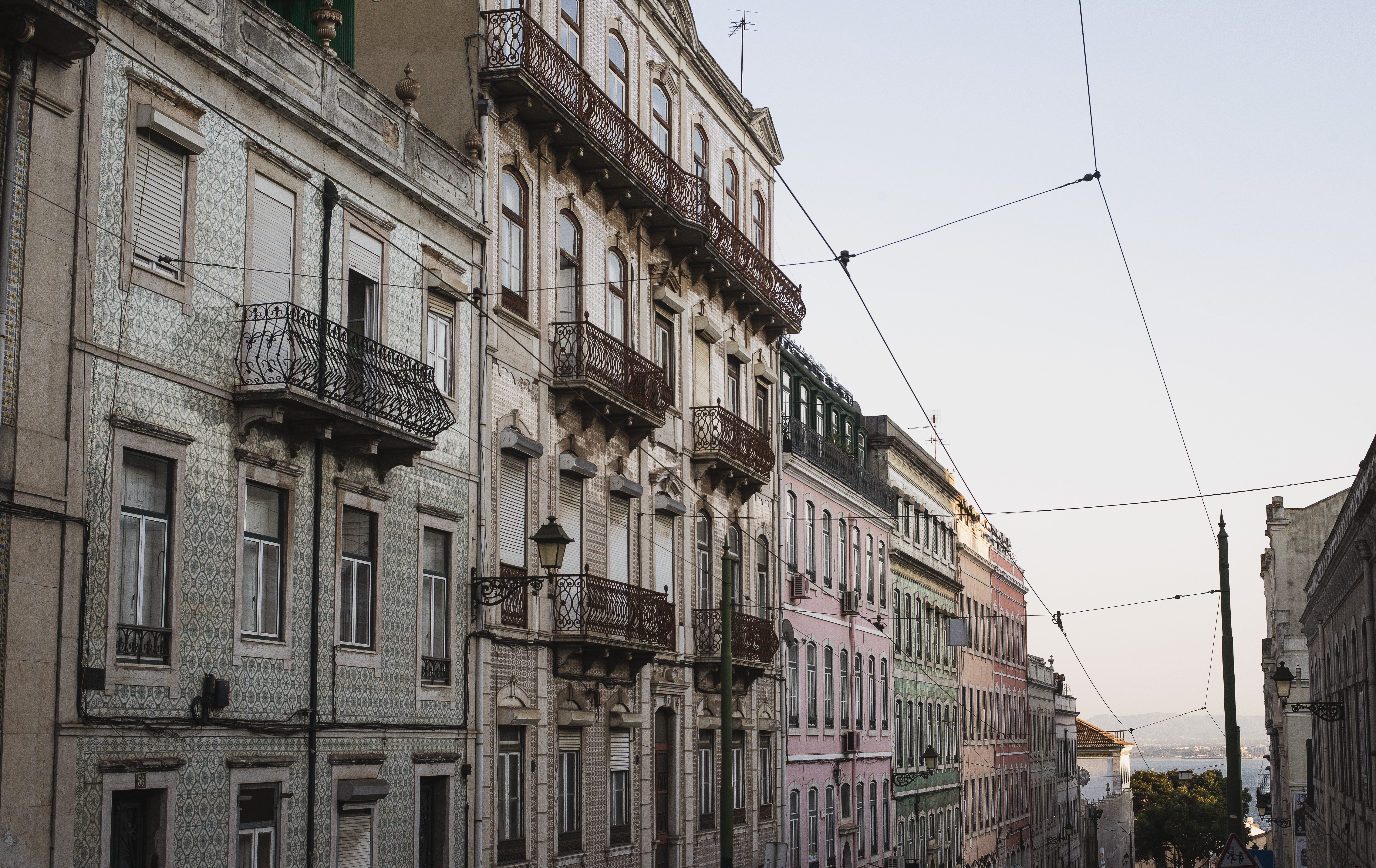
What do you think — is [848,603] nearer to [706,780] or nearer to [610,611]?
[706,780]

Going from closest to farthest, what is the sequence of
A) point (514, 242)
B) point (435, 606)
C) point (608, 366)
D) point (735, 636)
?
point (435, 606) < point (514, 242) < point (608, 366) < point (735, 636)

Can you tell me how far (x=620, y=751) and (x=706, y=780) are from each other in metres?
4.69

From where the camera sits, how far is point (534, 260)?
2409cm

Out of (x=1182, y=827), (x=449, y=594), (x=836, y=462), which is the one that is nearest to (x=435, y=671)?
(x=449, y=594)

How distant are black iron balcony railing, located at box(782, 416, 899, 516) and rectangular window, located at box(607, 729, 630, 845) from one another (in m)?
12.1

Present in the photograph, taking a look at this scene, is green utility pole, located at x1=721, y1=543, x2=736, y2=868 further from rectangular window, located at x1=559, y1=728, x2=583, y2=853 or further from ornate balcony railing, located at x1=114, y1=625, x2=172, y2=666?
ornate balcony railing, located at x1=114, y1=625, x2=172, y2=666

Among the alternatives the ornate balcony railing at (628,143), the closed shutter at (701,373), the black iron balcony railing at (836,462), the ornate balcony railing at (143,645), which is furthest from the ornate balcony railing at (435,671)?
the black iron balcony railing at (836,462)

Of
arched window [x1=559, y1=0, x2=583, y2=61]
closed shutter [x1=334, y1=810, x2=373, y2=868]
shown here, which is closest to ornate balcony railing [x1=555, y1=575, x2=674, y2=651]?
closed shutter [x1=334, y1=810, x2=373, y2=868]

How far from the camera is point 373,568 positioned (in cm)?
1917

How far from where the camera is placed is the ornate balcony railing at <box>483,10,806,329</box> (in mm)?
23141

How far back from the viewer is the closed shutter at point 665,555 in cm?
2842

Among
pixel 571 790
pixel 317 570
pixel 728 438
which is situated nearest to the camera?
pixel 317 570

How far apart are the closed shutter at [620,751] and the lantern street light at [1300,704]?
11679 millimetres

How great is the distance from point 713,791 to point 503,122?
14.1 metres
